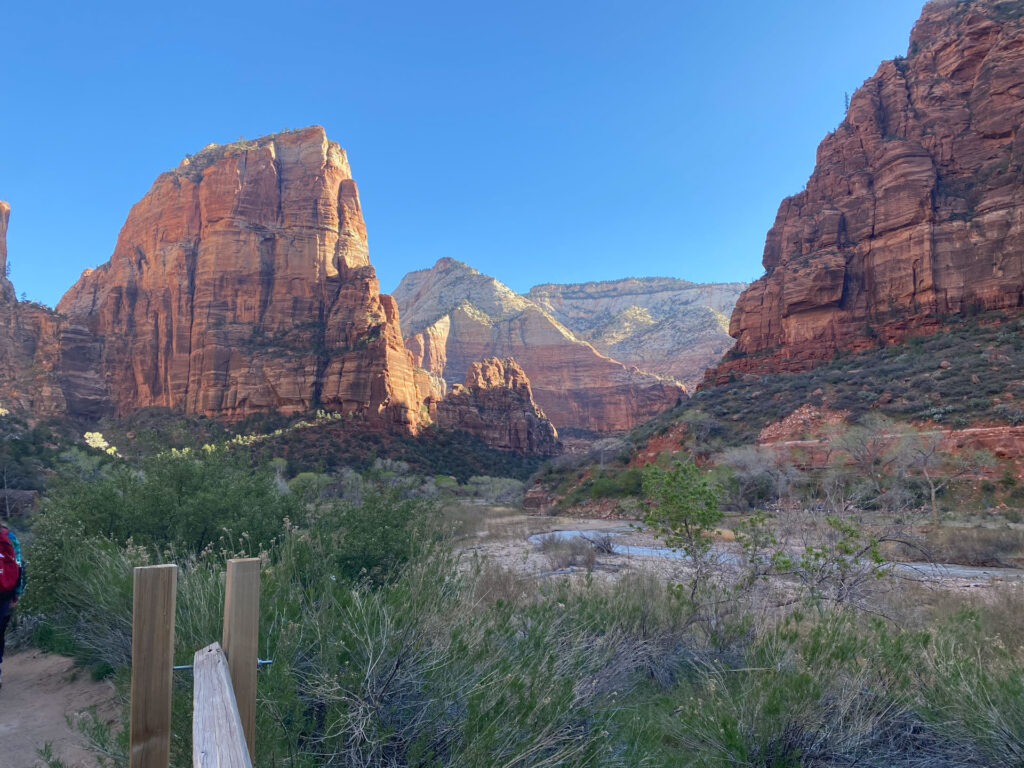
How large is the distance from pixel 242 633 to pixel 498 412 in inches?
2777

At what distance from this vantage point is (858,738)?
3076mm

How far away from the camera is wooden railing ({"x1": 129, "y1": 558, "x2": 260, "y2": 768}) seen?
1.47 metres

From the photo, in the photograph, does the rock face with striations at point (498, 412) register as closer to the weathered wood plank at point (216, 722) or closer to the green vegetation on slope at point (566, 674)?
the green vegetation on slope at point (566, 674)

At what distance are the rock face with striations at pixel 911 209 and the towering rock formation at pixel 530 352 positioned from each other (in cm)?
4433

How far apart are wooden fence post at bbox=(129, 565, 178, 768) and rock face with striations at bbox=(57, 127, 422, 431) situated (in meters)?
53.2

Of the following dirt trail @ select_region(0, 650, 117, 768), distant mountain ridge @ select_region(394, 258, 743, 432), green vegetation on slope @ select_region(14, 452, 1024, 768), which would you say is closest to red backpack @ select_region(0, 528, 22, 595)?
green vegetation on slope @ select_region(14, 452, 1024, 768)

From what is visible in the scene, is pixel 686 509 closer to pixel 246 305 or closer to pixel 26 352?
pixel 246 305

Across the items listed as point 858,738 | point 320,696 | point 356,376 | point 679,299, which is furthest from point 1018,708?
point 679,299

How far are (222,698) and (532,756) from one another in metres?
1.42

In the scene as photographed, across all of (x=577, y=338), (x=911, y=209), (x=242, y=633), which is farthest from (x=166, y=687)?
(x=577, y=338)

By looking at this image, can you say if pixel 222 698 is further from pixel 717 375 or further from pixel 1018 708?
pixel 717 375

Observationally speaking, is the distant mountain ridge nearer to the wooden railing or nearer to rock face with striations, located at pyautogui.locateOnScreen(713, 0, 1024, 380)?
rock face with striations, located at pyautogui.locateOnScreen(713, 0, 1024, 380)

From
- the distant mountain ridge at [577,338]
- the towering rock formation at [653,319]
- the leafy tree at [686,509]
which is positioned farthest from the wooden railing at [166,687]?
the towering rock formation at [653,319]

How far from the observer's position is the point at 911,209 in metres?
40.2
